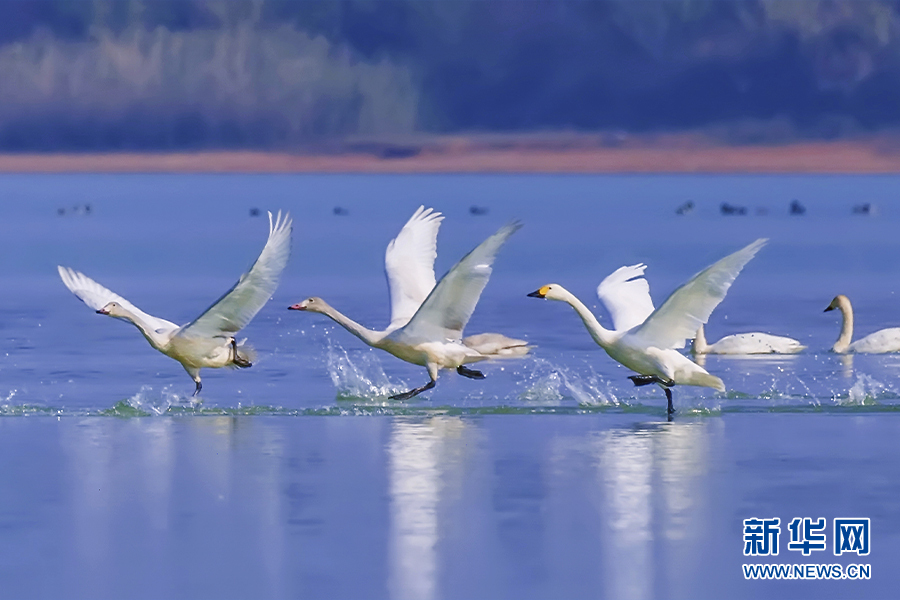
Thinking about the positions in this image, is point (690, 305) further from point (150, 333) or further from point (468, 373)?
point (150, 333)

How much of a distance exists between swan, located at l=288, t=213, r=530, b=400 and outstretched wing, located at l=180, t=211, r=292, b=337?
39.8 inches

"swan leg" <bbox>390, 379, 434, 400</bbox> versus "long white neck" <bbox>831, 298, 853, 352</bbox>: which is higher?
"long white neck" <bbox>831, 298, 853, 352</bbox>

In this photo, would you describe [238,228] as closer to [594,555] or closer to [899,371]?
[899,371]

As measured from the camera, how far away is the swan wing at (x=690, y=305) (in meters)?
16.0

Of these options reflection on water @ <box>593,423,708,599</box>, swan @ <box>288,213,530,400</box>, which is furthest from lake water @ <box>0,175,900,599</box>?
swan @ <box>288,213,530,400</box>

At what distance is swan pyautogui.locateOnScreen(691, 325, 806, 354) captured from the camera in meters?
23.7

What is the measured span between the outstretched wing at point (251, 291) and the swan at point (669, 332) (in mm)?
2415

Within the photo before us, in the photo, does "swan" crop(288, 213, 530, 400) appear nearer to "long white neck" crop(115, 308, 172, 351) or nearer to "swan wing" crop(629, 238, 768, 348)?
"long white neck" crop(115, 308, 172, 351)

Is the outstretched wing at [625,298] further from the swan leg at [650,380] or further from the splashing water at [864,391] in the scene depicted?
the splashing water at [864,391]

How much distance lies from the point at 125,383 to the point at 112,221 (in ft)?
257

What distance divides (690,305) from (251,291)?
4117 millimetres

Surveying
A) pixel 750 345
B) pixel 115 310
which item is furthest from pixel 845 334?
pixel 115 310

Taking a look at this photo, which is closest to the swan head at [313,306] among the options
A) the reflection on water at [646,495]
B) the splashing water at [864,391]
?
the reflection on water at [646,495]

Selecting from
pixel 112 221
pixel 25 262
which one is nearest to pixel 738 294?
pixel 25 262
